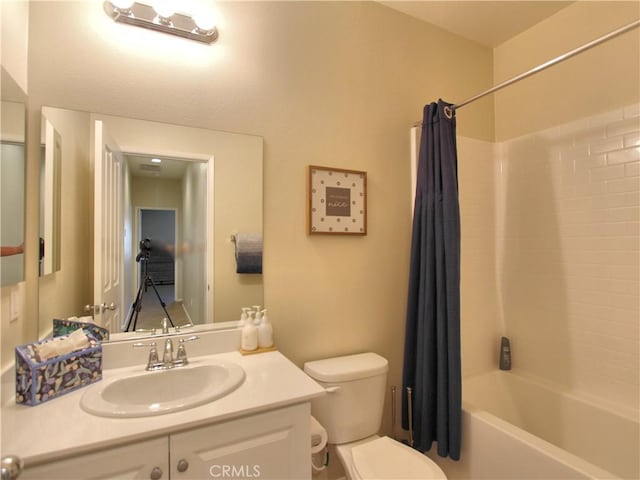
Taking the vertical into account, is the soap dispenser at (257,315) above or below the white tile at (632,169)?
below

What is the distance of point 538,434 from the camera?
6.31ft

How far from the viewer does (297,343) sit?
1667mm

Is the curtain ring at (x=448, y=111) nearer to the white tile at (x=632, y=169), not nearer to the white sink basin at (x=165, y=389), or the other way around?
the white tile at (x=632, y=169)

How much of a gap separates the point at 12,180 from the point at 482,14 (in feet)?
8.30

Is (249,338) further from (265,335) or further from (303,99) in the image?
(303,99)

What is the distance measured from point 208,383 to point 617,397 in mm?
2040

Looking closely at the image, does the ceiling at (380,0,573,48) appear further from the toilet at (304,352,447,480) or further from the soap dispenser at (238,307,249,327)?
the toilet at (304,352,447,480)

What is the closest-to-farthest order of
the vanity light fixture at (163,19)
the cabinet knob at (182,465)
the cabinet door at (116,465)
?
1. the cabinet door at (116,465)
2. the cabinet knob at (182,465)
3. the vanity light fixture at (163,19)

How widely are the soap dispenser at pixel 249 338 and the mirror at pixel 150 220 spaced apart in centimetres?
9

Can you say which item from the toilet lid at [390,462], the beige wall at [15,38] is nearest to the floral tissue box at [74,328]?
the beige wall at [15,38]

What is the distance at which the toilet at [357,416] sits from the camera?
1.42 m

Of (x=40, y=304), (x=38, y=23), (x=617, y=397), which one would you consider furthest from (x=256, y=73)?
(x=617, y=397)

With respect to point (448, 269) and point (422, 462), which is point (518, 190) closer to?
point (448, 269)

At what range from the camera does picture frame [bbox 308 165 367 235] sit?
171 centimetres
